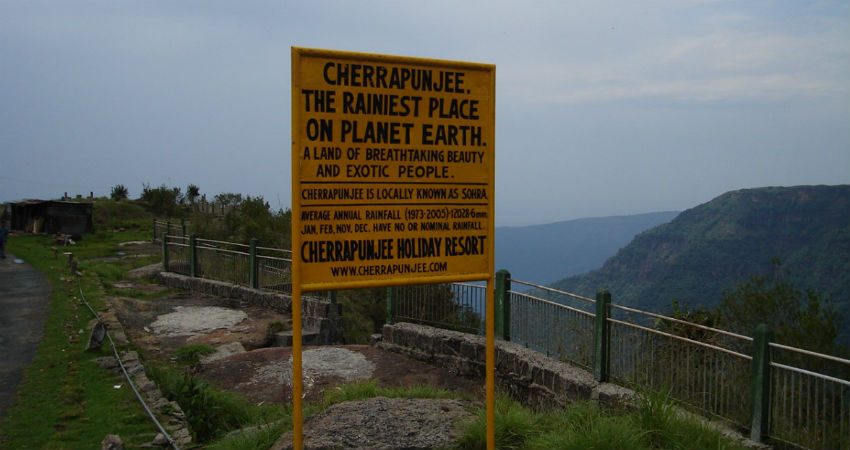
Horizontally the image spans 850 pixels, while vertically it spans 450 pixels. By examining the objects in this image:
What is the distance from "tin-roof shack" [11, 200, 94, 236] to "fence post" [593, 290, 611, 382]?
122 feet

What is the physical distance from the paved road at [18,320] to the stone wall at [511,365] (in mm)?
5584

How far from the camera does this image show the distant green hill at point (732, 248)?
55.3m

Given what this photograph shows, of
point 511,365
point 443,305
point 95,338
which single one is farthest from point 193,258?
point 511,365

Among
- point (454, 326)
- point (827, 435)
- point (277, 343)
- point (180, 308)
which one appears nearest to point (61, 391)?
point (277, 343)

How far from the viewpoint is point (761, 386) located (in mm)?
5590

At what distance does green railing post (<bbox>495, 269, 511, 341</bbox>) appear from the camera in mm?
9188

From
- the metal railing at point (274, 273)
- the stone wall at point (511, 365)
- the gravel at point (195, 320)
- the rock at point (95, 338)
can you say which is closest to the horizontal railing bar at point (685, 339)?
the stone wall at point (511, 365)

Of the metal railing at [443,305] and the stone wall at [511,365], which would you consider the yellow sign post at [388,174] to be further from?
the metal railing at [443,305]

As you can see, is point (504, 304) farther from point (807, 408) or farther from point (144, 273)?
point (144, 273)

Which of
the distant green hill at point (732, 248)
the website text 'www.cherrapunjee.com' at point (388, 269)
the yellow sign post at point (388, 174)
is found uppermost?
the yellow sign post at point (388, 174)

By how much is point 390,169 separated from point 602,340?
4245mm

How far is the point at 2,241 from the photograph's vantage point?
1132 inches

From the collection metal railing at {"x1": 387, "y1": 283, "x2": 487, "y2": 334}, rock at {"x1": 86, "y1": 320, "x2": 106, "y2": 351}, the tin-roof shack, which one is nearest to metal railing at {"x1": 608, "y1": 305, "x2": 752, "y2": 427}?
metal railing at {"x1": 387, "y1": 283, "x2": 487, "y2": 334}

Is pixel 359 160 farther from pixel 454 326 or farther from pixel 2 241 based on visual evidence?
pixel 2 241
